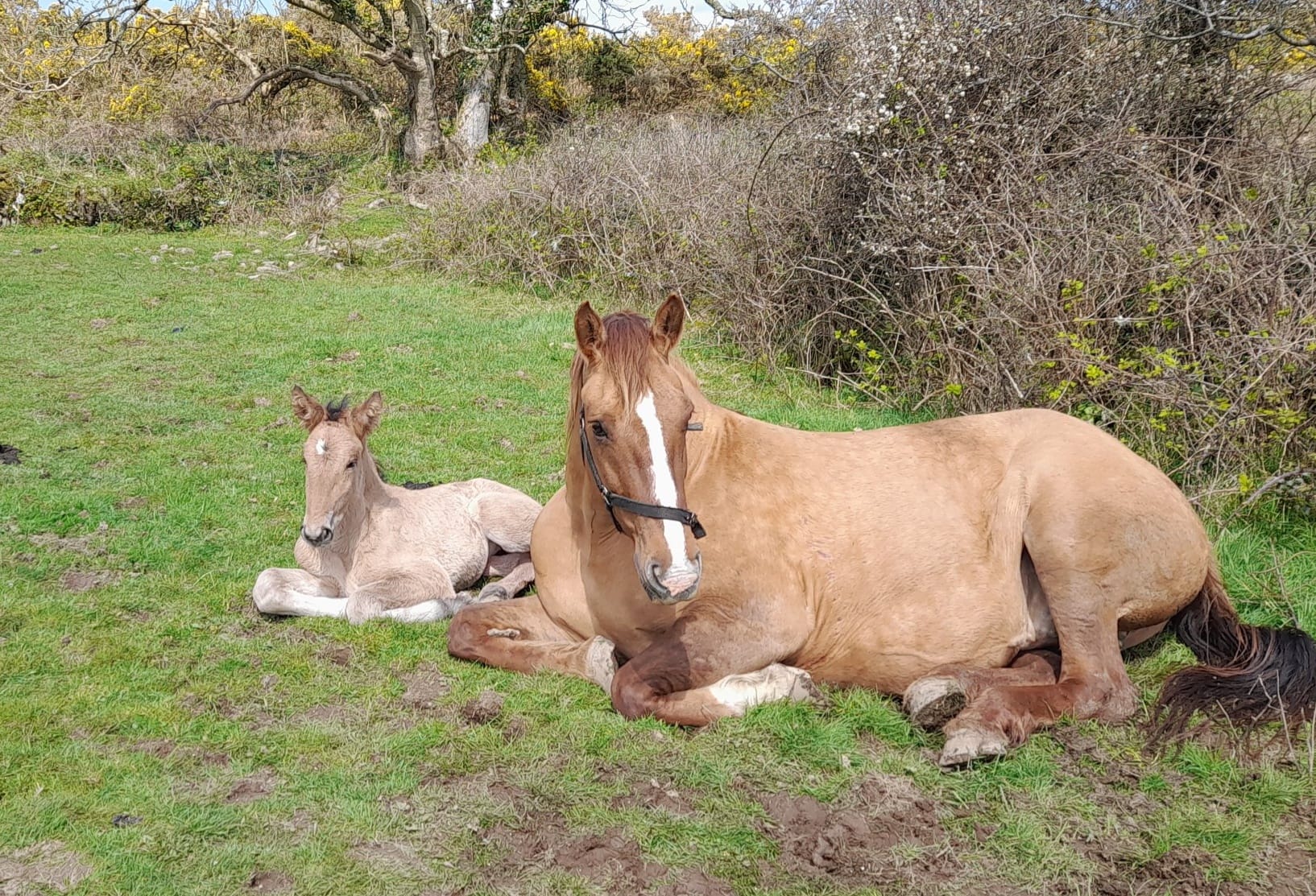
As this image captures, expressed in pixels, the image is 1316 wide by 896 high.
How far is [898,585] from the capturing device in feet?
14.7

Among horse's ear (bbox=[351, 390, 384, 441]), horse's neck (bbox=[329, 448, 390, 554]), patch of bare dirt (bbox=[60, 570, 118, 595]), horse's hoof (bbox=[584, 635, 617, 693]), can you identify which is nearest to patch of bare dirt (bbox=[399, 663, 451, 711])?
horse's hoof (bbox=[584, 635, 617, 693])

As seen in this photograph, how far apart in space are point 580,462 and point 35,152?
1865 centimetres

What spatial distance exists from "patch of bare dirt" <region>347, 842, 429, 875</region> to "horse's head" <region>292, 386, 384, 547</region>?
82.2 inches

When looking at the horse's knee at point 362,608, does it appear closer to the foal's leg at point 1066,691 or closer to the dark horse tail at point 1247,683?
the foal's leg at point 1066,691

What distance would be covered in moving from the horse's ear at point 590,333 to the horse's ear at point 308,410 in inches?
91.8

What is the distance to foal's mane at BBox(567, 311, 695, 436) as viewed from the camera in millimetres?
3705

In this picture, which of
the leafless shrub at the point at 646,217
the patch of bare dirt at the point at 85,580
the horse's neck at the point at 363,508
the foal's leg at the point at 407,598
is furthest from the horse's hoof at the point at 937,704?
the leafless shrub at the point at 646,217

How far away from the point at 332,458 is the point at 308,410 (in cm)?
44

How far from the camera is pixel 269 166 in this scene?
66.9ft

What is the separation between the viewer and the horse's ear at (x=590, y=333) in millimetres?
3834

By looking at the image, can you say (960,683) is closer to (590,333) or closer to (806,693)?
(806,693)

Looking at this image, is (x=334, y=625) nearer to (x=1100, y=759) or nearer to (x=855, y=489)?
(x=855, y=489)

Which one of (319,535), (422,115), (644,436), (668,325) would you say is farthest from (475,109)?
(644,436)

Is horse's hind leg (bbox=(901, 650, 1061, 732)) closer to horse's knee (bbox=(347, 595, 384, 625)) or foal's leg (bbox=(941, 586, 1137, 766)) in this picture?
foal's leg (bbox=(941, 586, 1137, 766))
